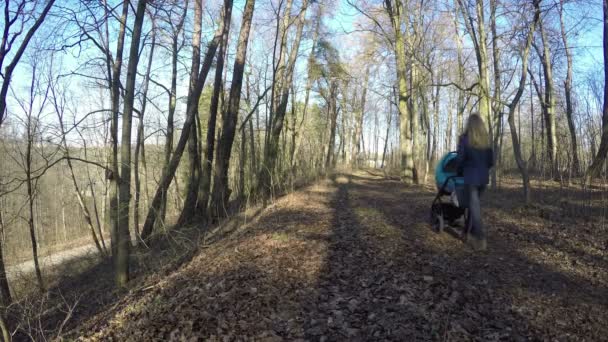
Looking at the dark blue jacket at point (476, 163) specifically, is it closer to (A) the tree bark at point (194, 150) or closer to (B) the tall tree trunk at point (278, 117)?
(A) the tree bark at point (194, 150)

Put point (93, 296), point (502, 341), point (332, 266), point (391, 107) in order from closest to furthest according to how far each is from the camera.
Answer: point (502, 341) → point (332, 266) → point (93, 296) → point (391, 107)

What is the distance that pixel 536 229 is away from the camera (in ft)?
24.4

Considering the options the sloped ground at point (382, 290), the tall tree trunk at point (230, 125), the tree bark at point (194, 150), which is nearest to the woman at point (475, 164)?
the sloped ground at point (382, 290)

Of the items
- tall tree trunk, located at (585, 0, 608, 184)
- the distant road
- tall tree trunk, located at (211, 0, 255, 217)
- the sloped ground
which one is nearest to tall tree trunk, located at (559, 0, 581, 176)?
tall tree trunk, located at (585, 0, 608, 184)

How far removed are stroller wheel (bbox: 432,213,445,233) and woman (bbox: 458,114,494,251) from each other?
81 centimetres

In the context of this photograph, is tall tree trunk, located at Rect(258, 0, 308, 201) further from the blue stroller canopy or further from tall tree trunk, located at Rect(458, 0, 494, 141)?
the blue stroller canopy

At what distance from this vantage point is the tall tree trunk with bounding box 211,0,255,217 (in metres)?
12.4

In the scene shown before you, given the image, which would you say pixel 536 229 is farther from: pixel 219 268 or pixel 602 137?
pixel 602 137

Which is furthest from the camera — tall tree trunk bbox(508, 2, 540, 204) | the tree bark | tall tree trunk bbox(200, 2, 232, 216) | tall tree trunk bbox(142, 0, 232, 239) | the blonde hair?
tall tree trunk bbox(200, 2, 232, 216)

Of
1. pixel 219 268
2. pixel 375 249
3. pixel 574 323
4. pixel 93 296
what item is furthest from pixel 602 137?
pixel 93 296

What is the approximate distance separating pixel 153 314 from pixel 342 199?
867cm

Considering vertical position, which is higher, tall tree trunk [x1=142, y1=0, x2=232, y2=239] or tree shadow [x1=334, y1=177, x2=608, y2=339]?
tall tree trunk [x1=142, y1=0, x2=232, y2=239]

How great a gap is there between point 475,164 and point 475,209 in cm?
65

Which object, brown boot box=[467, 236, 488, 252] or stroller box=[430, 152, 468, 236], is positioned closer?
brown boot box=[467, 236, 488, 252]
